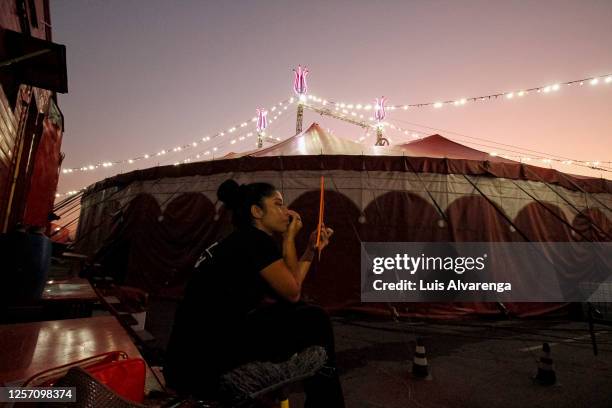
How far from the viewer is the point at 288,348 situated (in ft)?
4.65

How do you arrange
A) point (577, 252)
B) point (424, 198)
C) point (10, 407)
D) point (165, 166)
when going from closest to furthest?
point (10, 407) < point (424, 198) < point (577, 252) < point (165, 166)

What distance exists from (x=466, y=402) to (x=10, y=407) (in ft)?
10.4

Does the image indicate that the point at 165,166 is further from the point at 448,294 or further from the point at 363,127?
the point at 363,127

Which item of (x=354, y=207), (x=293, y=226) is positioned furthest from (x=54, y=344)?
(x=354, y=207)

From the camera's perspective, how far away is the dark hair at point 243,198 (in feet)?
5.80

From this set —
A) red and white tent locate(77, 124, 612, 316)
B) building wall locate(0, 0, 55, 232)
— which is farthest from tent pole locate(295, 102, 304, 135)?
building wall locate(0, 0, 55, 232)

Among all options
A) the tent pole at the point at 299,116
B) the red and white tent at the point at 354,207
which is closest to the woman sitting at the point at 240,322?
the red and white tent at the point at 354,207

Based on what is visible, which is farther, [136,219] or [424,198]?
[136,219]

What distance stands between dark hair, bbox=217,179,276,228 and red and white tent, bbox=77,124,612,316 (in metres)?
5.29

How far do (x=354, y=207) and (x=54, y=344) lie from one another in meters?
5.88

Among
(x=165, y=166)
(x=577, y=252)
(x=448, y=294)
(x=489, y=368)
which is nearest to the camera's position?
(x=489, y=368)

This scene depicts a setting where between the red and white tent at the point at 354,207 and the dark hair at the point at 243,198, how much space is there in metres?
5.29

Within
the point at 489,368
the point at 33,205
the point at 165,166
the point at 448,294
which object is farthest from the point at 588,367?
the point at 33,205

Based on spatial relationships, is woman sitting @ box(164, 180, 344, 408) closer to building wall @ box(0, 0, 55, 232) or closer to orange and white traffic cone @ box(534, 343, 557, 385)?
orange and white traffic cone @ box(534, 343, 557, 385)
